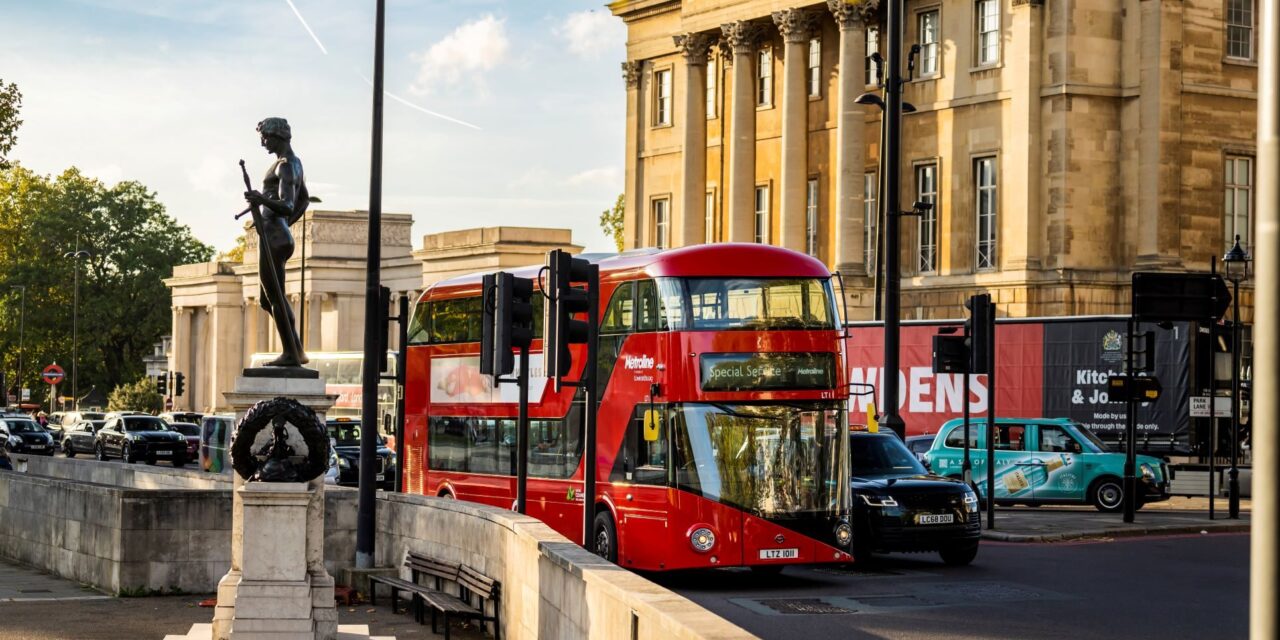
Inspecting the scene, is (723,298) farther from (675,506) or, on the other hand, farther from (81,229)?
(81,229)

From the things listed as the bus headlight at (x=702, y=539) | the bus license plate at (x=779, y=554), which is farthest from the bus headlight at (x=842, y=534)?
the bus headlight at (x=702, y=539)

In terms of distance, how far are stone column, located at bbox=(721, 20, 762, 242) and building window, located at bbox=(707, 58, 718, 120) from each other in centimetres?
226

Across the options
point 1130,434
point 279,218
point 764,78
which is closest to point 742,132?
point 764,78

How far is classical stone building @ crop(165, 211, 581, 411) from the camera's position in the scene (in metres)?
88.9

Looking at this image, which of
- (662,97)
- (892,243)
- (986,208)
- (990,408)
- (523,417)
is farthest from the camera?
(662,97)

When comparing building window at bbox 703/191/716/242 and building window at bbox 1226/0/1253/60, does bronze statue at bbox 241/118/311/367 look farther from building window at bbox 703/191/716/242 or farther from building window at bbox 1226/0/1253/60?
building window at bbox 703/191/716/242

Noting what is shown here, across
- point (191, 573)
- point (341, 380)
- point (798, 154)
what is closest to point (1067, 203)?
point (798, 154)

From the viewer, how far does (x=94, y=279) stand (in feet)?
446

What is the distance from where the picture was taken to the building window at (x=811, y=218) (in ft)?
188

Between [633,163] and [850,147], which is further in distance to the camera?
[633,163]

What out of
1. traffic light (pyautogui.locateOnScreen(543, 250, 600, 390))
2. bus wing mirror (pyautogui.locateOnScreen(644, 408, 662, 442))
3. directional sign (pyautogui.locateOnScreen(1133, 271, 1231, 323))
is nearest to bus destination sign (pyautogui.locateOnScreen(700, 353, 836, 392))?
bus wing mirror (pyautogui.locateOnScreen(644, 408, 662, 442))

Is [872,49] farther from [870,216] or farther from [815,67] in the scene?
[870,216]

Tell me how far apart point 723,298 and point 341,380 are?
148ft

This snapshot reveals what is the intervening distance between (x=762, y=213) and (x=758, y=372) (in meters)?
40.6
